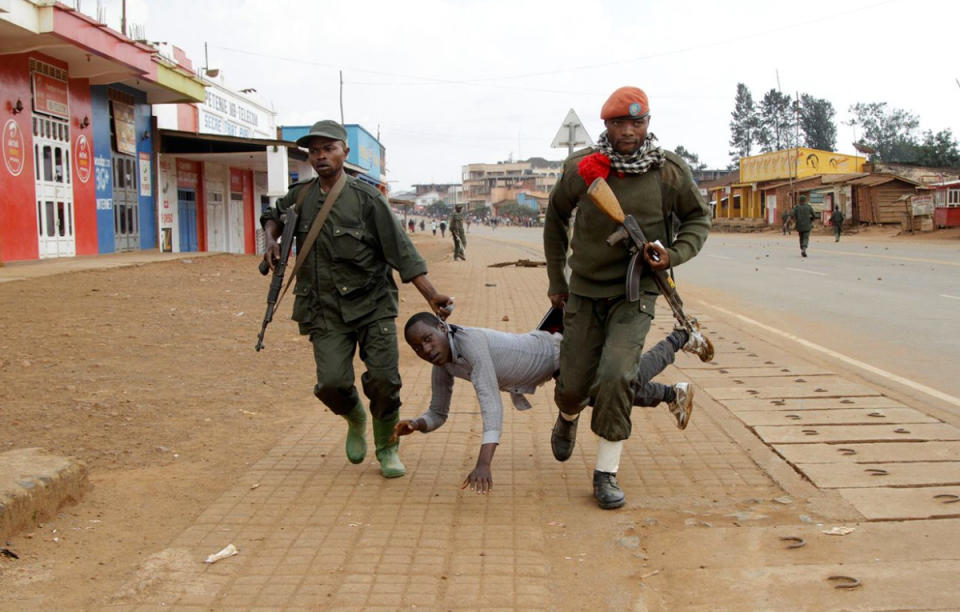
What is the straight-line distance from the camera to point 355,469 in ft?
15.8

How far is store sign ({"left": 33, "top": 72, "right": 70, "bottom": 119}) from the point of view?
17031mm

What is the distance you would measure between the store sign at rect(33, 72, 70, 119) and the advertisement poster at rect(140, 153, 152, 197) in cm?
388

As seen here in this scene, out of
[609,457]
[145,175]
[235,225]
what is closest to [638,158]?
[609,457]

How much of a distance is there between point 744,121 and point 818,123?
314 inches

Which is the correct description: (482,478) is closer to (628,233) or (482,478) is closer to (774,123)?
(628,233)

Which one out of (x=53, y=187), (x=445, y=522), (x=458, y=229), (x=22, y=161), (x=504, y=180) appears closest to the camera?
(x=445, y=522)

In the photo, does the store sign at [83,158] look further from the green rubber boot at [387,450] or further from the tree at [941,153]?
the tree at [941,153]

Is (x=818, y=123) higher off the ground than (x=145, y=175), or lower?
higher

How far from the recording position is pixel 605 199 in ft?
13.0

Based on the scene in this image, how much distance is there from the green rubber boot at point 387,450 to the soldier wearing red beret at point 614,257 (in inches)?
35.3

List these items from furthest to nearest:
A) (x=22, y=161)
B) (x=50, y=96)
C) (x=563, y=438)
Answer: (x=50, y=96), (x=22, y=161), (x=563, y=438)

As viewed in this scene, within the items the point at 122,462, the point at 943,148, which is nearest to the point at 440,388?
the point at 122,462

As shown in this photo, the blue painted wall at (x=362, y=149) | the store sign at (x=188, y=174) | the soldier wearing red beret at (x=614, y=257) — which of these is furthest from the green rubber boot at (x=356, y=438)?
the blue painted wall at (x=362, y=149)

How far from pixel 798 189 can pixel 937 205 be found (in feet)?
54.4
